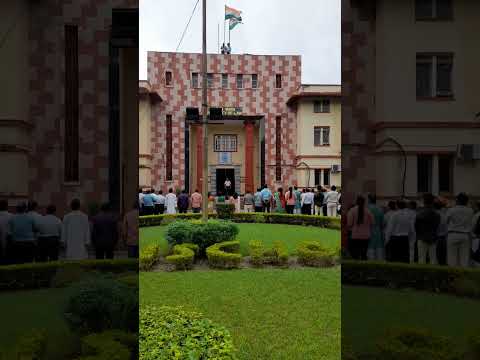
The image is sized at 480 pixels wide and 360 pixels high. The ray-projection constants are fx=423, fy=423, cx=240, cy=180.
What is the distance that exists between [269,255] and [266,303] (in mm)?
2492

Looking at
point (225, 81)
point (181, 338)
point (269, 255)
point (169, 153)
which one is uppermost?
point (225, 81)

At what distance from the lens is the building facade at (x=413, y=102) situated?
2256 mm

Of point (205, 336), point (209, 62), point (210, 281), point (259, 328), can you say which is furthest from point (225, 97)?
point (205, 336)

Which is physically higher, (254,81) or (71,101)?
(254,81)

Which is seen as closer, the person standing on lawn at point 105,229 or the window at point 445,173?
the window at point 445,173

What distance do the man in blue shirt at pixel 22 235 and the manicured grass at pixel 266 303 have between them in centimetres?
201

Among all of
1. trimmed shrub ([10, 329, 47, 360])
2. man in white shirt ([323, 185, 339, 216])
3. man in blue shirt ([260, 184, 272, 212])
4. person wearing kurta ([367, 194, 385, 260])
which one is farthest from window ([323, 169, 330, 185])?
man in blue shirt ([260, 184, 272, 212])

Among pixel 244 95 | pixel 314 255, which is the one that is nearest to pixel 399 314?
pixel 314 255

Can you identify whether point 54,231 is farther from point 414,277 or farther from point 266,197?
point 266,197

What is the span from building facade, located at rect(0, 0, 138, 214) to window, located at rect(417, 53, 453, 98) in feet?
5.24

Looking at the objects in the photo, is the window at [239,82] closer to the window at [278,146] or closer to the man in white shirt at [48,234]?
the window at [278,146]

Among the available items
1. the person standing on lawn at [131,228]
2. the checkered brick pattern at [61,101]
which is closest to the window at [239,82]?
the checkered brick pattern at [61,101]

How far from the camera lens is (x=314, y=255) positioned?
7.86 meters

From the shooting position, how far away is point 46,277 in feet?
8.10
